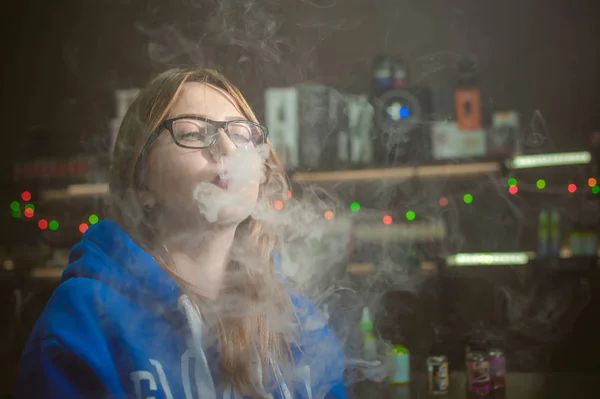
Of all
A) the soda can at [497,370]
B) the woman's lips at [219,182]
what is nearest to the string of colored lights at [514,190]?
the woman's lips at [219,182]

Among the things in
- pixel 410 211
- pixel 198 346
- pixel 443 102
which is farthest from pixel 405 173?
pixel 198 346

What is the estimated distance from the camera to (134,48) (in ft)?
5.14

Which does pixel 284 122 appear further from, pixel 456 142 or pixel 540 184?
pixel 540 184

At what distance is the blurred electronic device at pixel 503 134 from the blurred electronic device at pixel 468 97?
52 mm

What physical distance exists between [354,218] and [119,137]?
68 cm

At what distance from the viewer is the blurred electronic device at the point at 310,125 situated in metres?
1.49

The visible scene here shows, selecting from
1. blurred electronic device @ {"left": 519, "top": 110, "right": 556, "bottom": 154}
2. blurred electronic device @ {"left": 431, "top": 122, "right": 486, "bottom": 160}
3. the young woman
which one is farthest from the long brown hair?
blurred electronic device @ {"left": 519, "top": 110, "right": 556, "bottom": 154}

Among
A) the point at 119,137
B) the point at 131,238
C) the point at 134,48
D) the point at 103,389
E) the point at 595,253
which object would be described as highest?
the point at 134,48

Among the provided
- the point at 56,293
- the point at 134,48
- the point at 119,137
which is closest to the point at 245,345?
the point at 56,293

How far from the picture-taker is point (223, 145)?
1.29m

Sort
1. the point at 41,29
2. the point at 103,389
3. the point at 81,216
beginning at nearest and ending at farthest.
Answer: the point at 103,389 < the point at 81,216 < the point at 41,29

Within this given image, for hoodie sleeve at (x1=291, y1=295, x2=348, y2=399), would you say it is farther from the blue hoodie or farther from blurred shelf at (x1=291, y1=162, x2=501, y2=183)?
blurred shelf at (x1=291, y1=162, x2=501, y2=183)

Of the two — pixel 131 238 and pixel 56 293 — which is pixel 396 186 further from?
pixel 56 293

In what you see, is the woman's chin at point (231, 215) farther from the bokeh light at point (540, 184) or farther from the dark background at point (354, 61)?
the bokeh light at point (540, 184)
